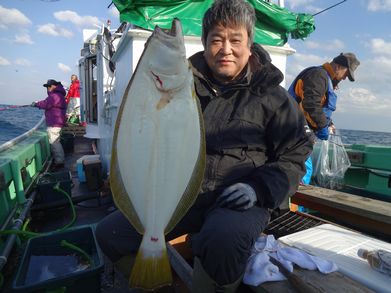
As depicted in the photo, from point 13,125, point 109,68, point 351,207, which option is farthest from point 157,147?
Result: point 13,125

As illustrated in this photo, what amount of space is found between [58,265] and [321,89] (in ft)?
12.8

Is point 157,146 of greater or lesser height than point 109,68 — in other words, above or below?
below

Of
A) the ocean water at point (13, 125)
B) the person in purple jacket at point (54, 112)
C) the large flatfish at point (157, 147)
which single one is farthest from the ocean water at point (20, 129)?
the large flatfish at point (157, 147)

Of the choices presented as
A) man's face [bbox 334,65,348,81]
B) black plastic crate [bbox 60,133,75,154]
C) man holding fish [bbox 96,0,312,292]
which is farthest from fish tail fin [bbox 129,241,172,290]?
black plastic crate [bbox 60,133,75,154]

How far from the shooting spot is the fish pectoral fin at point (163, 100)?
1470 mm

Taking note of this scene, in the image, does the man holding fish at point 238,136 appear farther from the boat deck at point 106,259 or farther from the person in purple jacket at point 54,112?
the person in purple jacket at point 54,112

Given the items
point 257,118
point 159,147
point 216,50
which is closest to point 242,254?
point 159,147

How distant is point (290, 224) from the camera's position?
9.38ft

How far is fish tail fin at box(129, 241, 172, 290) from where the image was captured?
147 centimetres

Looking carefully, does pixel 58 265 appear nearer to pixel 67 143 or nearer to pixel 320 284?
pixel 320 284

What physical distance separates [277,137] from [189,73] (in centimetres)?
84

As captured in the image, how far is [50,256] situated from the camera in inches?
103

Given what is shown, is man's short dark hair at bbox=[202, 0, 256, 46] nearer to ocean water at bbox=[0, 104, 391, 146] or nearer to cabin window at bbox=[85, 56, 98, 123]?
ocean water at bbox=[0, 104, 391, 146]

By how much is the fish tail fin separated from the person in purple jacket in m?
7.21
